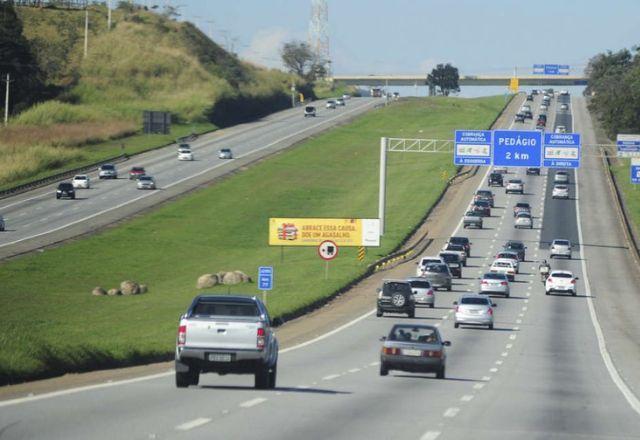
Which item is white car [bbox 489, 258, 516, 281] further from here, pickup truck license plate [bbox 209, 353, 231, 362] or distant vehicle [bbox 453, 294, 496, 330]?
pickup truck license plate [bbox 209, 353, 231, 362]

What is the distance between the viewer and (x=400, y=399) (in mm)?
26156

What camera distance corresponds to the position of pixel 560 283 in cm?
7044

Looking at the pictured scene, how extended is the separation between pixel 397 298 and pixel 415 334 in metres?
24.2

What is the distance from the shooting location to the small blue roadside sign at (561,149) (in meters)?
91.3

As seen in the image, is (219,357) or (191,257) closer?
(219,357)

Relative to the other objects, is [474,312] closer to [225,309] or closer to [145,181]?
[225,309]

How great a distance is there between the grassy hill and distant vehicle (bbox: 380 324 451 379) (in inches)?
4028

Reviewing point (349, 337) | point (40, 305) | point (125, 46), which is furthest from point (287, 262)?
point (125, 46)

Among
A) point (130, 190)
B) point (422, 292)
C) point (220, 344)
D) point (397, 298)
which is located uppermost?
point (220, 344)

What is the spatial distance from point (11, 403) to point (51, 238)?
66746 mm

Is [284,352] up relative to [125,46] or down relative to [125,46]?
down

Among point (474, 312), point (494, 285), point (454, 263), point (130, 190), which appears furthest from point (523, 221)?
point (474, 312)

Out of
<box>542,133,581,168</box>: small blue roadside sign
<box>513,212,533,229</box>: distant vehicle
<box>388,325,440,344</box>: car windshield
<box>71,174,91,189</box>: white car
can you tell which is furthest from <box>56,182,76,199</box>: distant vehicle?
<box>388,325,440,344</box>: car windshield

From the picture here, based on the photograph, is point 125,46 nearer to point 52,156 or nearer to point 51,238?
point 52,156
